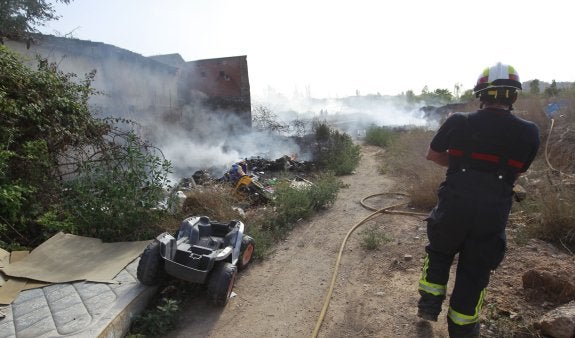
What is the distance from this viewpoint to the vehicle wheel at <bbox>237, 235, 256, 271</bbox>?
13.9 ft

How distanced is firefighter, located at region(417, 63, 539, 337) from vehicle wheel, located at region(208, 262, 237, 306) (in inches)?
71.8

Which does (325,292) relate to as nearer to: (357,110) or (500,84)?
(500,84)

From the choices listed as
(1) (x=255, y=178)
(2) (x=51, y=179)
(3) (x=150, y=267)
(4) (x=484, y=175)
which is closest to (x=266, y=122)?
(1) (x=255, y=178)

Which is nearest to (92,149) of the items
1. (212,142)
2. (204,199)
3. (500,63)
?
(204,199)

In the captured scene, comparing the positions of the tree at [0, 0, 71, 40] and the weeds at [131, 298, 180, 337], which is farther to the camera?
the tree at [0, 0, 71, 40]

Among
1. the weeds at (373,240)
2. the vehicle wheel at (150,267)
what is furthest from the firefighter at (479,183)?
the vehicle wheel at (150,267)

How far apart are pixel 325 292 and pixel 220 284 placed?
1.15m

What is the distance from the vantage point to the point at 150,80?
Result: 14180mm

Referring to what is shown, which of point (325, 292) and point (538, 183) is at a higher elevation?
point (538, 183)

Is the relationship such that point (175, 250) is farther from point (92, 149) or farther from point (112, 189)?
point (92, 149)

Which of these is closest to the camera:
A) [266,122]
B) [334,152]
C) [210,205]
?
[210,205]

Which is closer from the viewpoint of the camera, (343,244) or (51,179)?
(343,244)

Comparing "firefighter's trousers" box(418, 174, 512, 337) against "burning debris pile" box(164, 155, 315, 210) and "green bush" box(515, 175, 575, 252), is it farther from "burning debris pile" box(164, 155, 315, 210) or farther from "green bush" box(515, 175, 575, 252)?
"burning debris pile" box(164, 155, 315, 210)

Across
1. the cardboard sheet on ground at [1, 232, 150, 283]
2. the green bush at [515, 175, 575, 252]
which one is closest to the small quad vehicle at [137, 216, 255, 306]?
the cardboard sheet on ground at [1, 232, 150, 283]
